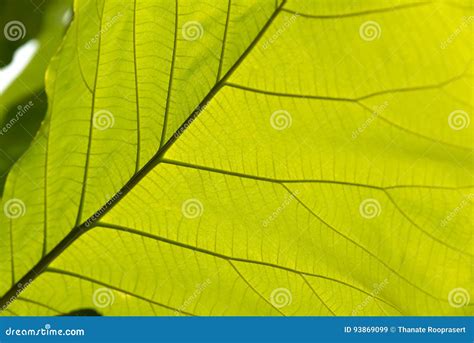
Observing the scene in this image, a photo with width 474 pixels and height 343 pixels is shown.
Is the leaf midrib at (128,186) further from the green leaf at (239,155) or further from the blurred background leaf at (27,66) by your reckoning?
the blurred background leaf at (27,66)

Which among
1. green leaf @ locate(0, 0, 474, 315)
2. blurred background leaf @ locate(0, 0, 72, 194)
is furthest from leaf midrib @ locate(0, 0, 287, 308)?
blurred background leaf @ locate(0, 0, 72, 194)

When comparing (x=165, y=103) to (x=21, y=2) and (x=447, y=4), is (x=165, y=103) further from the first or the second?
(x=447, y=4)

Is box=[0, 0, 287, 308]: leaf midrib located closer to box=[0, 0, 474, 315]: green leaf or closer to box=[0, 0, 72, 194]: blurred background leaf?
box=[0, 0, 474, 315]: green leaf

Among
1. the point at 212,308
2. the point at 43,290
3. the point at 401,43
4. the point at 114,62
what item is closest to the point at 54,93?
the point at 114,62

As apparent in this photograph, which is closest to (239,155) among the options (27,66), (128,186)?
(128,186)

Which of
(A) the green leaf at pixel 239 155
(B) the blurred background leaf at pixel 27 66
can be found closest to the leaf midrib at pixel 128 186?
(A) the green leaf at pixel 239 155

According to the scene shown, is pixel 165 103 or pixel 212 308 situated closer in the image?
pixel 165 103

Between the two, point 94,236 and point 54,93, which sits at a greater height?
point 54,93
